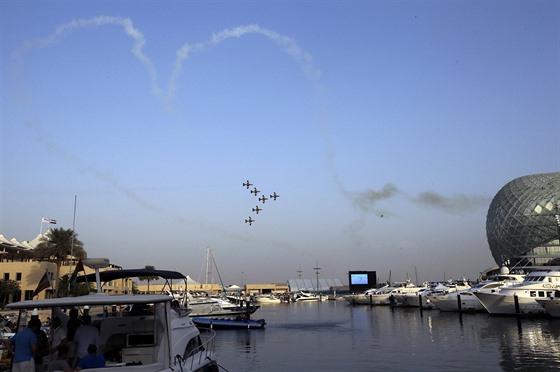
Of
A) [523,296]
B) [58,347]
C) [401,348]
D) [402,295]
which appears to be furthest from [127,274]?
[402,295]

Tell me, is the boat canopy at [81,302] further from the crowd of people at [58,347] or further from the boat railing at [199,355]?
the boat railing at [199,355]

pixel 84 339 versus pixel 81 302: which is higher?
pixel 81 302

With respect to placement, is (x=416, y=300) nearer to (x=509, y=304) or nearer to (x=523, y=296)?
(x=509, y=304)

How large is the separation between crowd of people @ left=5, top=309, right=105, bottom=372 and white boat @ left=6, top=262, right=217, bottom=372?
0.48 meters

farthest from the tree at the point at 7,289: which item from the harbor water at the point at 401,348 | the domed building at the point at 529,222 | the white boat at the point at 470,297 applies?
the domed building at the point at 529,222

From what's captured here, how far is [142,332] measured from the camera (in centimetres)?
1536

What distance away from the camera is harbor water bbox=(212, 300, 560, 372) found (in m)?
28.1

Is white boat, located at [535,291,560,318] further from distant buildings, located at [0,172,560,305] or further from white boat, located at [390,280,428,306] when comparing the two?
distant buildings, located at [0,172,560,305]

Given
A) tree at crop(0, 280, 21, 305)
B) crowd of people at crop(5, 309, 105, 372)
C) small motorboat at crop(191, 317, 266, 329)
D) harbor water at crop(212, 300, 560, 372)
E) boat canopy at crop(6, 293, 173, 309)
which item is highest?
tree at crop(0, 280, 21, 305)

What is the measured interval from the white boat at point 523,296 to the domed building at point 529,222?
50.6m

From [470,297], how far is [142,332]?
2567 inches

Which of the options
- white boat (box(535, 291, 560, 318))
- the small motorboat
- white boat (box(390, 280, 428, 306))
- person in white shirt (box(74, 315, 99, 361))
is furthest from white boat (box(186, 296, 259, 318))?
person in white shirt (box(74, 315, 99, 361))

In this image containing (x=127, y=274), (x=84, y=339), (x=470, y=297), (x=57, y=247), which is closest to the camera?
(x=84, y=339)

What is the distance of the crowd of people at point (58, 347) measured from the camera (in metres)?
11.8
